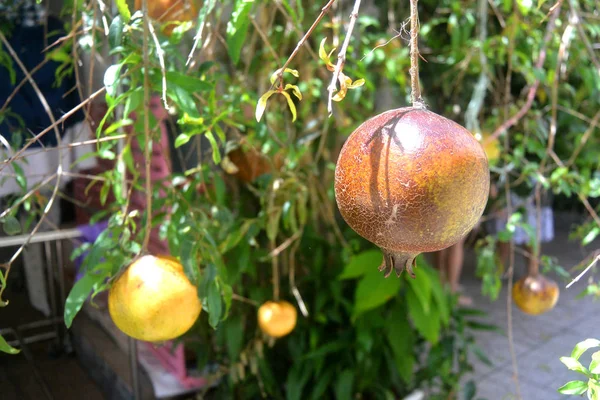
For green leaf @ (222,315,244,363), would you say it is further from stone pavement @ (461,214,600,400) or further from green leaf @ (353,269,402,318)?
stone pavement @ (461,214,600,400)

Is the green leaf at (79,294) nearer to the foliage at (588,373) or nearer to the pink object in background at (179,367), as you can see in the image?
the foliage at (588,373)

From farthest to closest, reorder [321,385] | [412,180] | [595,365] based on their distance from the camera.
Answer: [321,385]
[595,365]
[412,180]

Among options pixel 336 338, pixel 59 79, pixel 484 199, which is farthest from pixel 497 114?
pixel 484 199

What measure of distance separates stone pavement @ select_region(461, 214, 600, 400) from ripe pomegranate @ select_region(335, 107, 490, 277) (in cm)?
166

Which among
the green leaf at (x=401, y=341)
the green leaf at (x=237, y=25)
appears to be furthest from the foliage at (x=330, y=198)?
the green leaf at (x=237, y=25)

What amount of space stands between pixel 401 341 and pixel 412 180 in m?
1.35

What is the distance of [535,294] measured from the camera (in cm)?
164

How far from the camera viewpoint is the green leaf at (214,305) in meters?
0.77

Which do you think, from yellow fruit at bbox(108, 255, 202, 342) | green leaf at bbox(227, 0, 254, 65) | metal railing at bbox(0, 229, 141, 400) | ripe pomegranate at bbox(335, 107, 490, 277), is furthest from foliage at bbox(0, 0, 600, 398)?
ripe pomegranate at bbox(335, 107, 490, 277)

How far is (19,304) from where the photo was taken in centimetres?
136

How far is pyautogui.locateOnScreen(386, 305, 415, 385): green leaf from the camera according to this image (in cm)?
172

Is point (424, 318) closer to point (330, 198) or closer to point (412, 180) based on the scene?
point (330, 198)

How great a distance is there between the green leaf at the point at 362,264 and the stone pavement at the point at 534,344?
2.15 ft

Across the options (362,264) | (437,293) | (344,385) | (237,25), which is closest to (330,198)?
(362,264)
